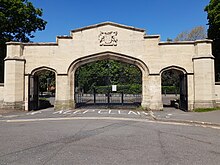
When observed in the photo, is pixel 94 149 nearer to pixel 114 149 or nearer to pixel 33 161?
pixel 114 149

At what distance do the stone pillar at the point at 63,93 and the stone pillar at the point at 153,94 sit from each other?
21.1ft

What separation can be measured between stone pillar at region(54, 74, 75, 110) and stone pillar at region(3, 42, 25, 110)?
9.45ft

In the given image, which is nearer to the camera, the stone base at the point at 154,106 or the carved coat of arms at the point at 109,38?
the stone base at the point at 154,106

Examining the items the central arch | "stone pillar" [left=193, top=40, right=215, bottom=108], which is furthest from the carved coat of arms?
"stone pillar" [left=193, top=40, right=215, bottom=108]

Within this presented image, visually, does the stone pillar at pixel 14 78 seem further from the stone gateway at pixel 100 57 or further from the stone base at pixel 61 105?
the stone base at pixel 61 105

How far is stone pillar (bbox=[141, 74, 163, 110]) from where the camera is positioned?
55.0 feet

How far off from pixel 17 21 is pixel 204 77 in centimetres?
2249

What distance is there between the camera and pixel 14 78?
53.7 ft

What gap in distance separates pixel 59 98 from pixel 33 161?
1268 centimetres

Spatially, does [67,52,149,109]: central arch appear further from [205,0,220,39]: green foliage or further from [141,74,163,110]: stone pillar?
[205,0,220,39]: green foliage

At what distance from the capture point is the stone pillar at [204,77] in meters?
15.7

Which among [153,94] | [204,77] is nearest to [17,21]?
[153,94]

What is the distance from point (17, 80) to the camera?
54.2ft

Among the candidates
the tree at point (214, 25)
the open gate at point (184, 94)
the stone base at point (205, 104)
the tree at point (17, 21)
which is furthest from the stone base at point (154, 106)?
the tree at point (17, 21)
